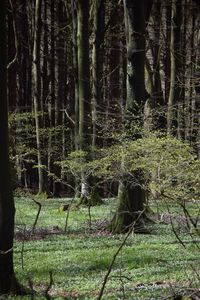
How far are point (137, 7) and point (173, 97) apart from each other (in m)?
9.78

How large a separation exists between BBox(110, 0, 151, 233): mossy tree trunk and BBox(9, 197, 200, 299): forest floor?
0.72m

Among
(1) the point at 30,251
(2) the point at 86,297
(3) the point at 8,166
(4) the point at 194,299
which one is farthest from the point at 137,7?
(4) the point at 194,299

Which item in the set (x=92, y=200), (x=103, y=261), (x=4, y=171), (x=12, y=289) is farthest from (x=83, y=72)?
(x=12, y=289)

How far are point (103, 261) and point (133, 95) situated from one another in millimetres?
5754

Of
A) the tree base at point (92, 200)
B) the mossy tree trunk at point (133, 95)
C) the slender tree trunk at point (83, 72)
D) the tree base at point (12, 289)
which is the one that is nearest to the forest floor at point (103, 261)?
the tree base at point (12, 289)

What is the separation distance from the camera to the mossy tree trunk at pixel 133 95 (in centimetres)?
1536

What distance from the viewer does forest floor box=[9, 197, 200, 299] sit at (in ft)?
A: 27.4

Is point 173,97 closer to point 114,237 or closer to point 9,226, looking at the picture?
point 114,237

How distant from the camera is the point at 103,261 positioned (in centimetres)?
1190

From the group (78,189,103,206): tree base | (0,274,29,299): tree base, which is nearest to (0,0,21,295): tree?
(0,274,29,299): tree base

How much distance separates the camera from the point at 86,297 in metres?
8.19

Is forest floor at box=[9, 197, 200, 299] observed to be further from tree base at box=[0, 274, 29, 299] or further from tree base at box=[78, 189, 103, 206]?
tree base at box=[78, 189, 103, 206]

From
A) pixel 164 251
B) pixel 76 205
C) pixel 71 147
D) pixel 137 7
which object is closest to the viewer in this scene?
pixel 164 251

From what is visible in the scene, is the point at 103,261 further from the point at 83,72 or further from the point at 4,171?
the point at 83,72
